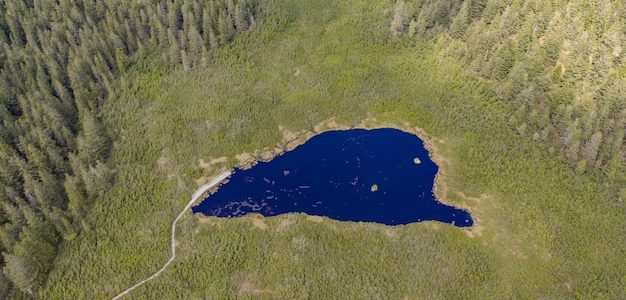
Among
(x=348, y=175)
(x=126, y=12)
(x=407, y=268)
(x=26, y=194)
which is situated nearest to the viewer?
(x=407, y=268)

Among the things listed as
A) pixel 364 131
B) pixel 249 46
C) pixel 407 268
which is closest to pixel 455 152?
pixel 364 131

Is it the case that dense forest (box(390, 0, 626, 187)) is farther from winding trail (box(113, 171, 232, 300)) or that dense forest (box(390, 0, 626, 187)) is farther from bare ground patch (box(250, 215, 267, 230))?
winding trail (box(113, 171, 232, 300))

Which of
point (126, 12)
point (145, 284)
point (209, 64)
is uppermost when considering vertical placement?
point (126, 12)

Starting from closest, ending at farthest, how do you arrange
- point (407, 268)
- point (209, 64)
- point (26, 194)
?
point (407, 268), point (26, 194), point (209, 64)

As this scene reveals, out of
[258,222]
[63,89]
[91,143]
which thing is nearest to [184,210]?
[258,222]

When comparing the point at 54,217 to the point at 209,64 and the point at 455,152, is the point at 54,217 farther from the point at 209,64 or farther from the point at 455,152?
the point at 455,152
